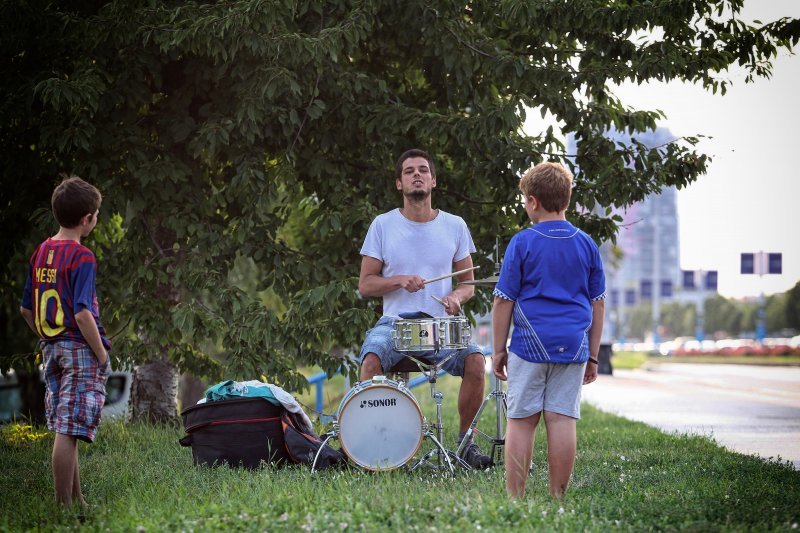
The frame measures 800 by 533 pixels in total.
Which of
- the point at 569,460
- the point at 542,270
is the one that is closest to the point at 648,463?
the point at 569,460

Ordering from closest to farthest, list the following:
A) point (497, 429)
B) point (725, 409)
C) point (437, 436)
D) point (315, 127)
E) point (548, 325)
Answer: point (548, 325), point (437, 436), point (497, 429), point (315, 127), point (725, 409)

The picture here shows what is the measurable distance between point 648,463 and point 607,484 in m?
1.33

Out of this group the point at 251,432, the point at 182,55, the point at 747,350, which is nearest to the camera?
the point at 251,432

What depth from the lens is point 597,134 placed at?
965cm

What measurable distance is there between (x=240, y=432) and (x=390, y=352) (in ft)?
3.99

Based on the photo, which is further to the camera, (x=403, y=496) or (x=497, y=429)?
(x=497, y=429)

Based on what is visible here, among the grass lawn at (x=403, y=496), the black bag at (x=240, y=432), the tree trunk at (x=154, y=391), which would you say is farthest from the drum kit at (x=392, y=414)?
the tree trunk at (x=154, y=391)

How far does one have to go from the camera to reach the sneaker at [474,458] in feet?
23.1

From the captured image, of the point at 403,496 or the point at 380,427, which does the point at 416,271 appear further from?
the point at 403,496

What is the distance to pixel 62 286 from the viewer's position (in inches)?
222

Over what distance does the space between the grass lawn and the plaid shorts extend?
0.47 meters

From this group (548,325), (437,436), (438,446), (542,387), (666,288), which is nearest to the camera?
(548,325)

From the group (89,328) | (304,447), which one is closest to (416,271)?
(304,447)

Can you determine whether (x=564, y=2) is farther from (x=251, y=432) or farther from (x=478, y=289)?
(x=251, y=432)
